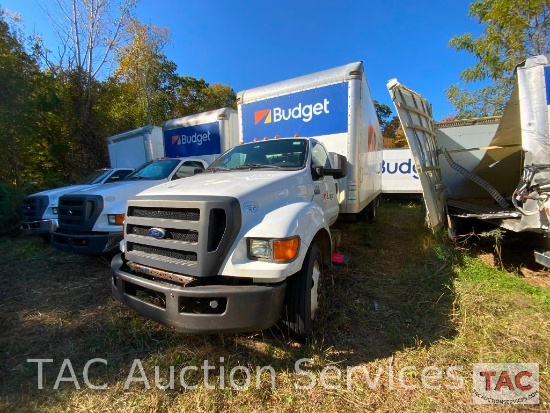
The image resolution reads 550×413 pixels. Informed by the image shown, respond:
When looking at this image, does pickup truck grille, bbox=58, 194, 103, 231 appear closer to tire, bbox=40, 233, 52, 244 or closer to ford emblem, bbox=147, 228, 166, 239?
tire, bbox=40, 233, 52, 244

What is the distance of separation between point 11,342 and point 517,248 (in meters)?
7.55

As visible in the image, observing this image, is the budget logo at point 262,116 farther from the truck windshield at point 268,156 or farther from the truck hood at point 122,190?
the truck hood at point 122,190

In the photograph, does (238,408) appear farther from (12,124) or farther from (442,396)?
(12,124)

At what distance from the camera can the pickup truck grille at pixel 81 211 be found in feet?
13.1

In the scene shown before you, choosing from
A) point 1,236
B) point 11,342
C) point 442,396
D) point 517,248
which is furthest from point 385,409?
point 1,236

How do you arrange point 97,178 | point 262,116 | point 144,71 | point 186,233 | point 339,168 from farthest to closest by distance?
1. point 144,71
2. point 97,178
3. point 262,116
4. point 339,168
5. point 186,233

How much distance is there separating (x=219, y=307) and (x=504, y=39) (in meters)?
15.0

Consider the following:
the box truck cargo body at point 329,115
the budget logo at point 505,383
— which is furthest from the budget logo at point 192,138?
the budget logo at point 505,383

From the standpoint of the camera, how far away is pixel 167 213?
233cm

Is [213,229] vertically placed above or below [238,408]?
above

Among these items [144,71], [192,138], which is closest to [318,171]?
[192,138]

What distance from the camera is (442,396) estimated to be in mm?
1976

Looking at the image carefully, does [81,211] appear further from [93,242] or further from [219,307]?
[219,307]

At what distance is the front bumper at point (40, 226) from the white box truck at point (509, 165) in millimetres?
6610
